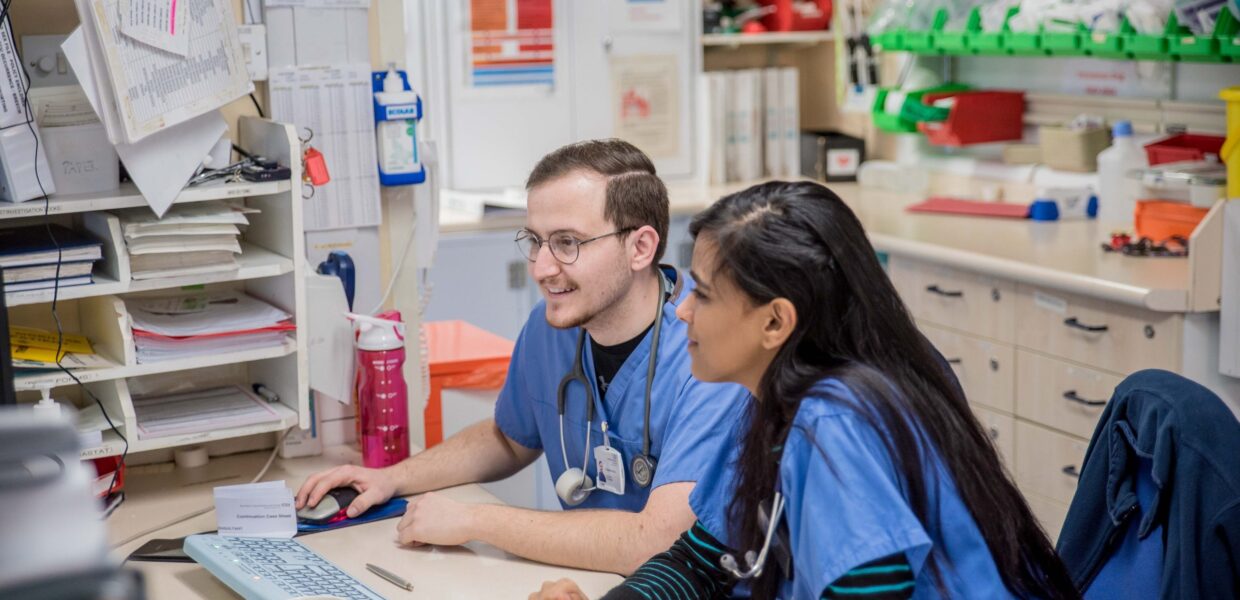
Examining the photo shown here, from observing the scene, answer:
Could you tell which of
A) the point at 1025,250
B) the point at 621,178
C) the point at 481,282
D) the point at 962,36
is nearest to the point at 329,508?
the point at 621,178

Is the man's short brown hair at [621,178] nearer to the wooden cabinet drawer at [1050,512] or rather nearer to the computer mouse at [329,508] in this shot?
the computer mouse at [329,508]

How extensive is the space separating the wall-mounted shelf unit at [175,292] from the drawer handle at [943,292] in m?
1.80

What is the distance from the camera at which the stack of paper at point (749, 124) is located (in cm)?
462

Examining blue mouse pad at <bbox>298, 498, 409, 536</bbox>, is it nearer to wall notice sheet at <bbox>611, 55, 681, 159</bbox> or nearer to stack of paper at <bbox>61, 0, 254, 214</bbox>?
stack of paper at <bbox>61, 0, 254, 214</bbox>

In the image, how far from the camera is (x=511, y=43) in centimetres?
442

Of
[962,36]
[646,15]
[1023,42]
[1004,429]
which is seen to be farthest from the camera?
[646,15]

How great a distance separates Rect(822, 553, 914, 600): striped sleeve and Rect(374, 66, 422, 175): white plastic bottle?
130 centimetres

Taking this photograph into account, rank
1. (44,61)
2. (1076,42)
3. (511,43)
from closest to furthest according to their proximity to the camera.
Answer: (44,61)
(1076,42)
(511,43)

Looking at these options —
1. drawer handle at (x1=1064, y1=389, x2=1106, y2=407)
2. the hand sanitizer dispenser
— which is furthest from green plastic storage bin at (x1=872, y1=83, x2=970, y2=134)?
the hand sanitizer dispenser

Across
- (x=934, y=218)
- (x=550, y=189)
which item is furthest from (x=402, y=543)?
(x=934, y=218)

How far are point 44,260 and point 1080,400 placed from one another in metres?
2.14

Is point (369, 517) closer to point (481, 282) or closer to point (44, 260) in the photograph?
point (44, 260)

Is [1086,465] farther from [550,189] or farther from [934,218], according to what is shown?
[934,218]

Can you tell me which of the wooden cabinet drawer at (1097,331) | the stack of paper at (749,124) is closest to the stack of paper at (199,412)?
the wooden cabinet drawer at (1097,331)
